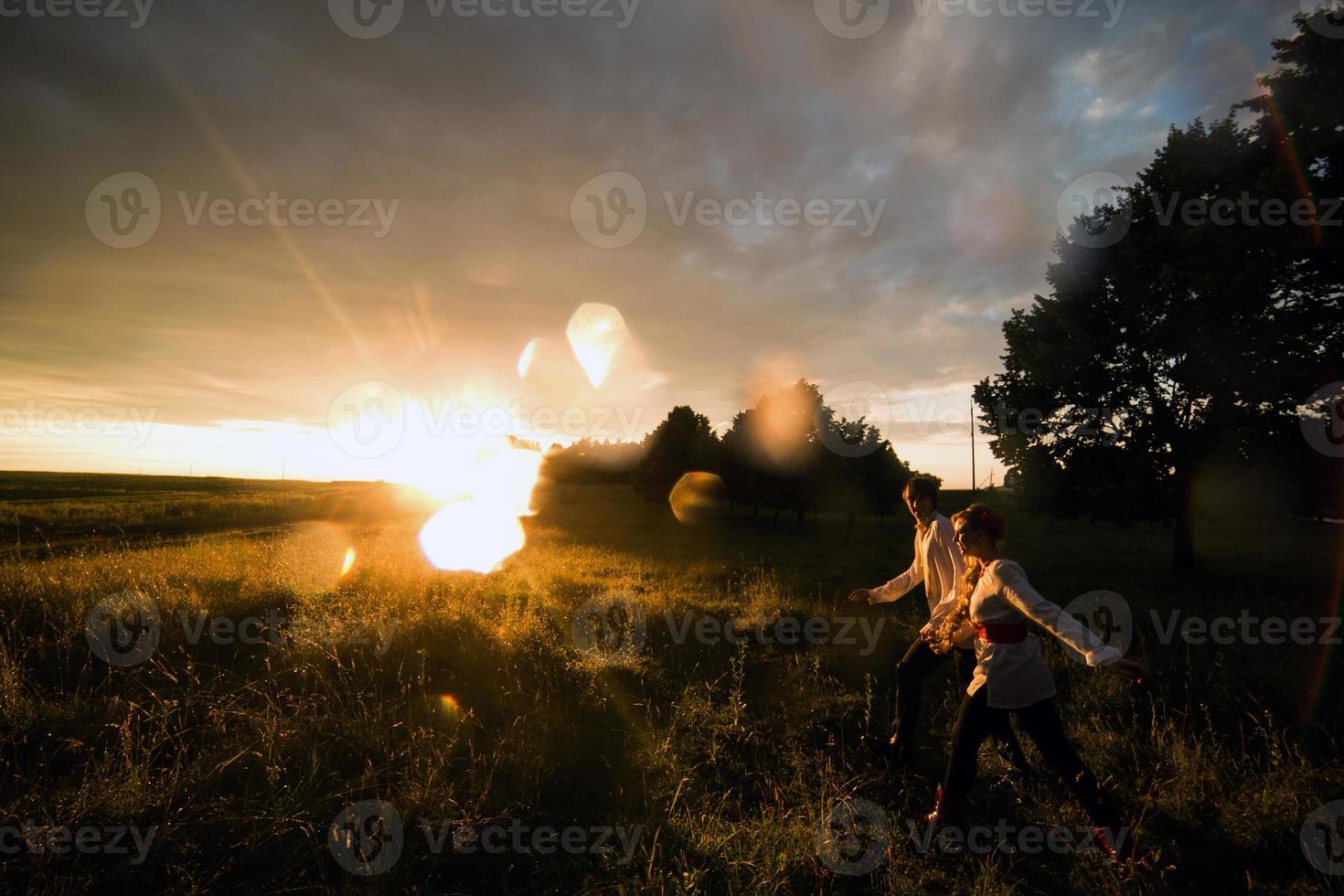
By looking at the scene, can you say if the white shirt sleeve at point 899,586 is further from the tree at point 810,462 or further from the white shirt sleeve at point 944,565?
the tree at point 810,462

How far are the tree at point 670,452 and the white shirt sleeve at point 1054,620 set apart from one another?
3830 cm

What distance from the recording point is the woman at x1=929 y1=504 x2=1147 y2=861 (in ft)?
11.6

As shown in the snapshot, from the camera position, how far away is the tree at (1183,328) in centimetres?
1222

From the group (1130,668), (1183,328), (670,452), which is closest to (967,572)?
(1130,668)

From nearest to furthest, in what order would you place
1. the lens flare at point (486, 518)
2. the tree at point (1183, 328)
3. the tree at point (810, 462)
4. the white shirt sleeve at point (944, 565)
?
the white shirt sleeve at point (944, 565) < the tree at point (1183, 328) < the lens flare at point (486, 518) < the tree at point (810, 462)

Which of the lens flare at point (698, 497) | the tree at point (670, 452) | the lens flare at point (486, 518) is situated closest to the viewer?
the lens flare at point (486, 518)

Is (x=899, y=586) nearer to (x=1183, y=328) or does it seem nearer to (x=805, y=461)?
(x=1183, y=328)

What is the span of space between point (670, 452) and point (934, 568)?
41052 mm

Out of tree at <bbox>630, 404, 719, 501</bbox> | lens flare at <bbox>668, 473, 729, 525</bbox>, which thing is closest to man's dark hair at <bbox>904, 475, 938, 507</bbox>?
lens flare at <bbox>668, 473, 729, 525</bbox>

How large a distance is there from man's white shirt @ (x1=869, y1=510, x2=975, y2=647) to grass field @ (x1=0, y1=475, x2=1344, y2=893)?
1383 mm

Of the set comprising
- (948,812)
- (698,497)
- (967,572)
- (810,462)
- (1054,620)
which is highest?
(810,462)

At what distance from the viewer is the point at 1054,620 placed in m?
3.42

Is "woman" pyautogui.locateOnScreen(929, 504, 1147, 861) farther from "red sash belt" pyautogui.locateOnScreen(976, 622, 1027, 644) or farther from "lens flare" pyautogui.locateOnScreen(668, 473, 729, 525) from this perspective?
"lens flare" pyautogui.locateOnScreen(668, 473, 729, 525)

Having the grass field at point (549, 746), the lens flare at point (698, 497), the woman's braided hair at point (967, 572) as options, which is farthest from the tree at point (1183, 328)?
the lens flare at point (698, 497)
